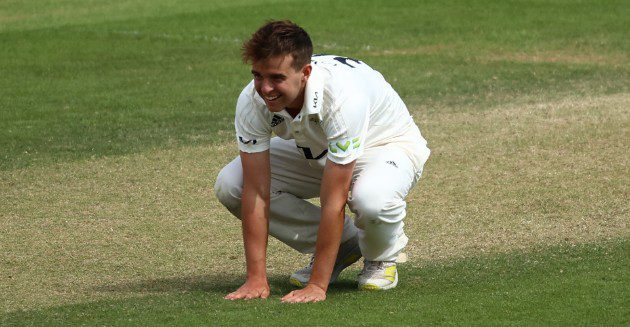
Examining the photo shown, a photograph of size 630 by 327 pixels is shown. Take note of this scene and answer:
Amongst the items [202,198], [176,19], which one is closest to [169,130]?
[202,198]

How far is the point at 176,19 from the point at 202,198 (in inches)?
400

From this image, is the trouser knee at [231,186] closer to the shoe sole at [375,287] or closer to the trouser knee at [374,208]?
the trouser knee at [374,208]

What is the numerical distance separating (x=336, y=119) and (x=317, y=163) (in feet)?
2.01

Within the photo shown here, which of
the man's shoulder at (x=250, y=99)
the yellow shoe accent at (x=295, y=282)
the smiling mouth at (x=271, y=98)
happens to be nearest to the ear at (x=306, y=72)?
the smiling mouth at (x=271, y=98)

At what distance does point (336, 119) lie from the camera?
629 cm

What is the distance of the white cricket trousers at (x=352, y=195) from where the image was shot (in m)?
6.57

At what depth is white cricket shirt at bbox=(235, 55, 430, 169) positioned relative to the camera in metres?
6.29

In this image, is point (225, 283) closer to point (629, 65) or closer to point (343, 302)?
point (343, 302)

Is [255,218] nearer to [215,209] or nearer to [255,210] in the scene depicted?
[255,210]

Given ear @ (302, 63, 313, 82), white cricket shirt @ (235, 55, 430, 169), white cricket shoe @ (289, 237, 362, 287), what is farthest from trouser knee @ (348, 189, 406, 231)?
ear @ (302, 63, 313, 82)

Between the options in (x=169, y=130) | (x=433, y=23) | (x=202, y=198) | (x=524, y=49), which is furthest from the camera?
(x=433, y=23)

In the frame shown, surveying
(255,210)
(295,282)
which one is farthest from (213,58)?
(255,210)

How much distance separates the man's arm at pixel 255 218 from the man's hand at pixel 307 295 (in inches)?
7.6

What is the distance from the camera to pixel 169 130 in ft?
40.9
